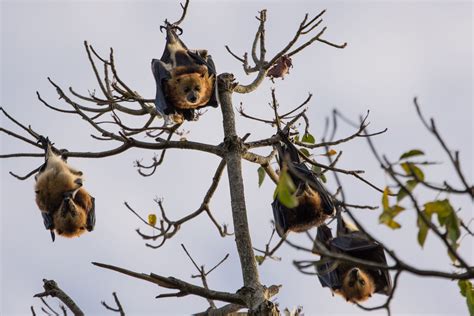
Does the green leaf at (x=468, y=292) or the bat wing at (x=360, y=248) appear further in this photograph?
the bat wing at (x=360, y=248)

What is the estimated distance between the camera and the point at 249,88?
753 centimetres

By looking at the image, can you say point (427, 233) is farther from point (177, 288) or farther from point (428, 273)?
point (177, 288)

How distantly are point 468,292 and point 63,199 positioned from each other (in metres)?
5.66

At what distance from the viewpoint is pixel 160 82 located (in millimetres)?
8750

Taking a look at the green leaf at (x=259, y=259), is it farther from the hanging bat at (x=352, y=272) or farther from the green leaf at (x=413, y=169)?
the green leaf at (x=413, y=169)

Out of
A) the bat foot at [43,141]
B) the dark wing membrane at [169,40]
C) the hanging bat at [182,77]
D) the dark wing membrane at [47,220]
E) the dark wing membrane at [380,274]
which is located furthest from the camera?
the dark wing membrane at [169,40]

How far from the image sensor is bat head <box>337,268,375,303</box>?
881cm

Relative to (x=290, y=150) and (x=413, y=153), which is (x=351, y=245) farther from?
(x=413, y=153)

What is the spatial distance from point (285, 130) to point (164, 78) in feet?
9.06

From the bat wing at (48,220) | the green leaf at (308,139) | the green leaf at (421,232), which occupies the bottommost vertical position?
the green leaf at (421,232)

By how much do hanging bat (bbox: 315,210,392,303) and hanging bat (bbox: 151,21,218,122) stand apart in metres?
2.23

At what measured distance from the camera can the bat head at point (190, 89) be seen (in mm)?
8656

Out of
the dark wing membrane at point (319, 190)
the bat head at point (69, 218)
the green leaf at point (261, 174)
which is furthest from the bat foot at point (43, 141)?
the dark wing membrane at point (319, 190)

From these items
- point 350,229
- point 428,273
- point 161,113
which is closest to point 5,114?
point 161,113
